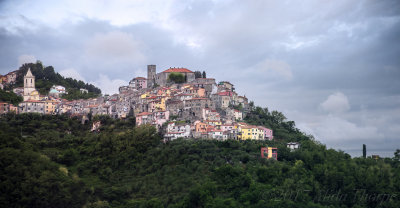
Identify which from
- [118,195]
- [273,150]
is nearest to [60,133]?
[118,195]

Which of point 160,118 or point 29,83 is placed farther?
point 29,83

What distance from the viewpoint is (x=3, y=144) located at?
1900 inches

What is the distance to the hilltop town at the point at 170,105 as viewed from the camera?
5730 centimetres

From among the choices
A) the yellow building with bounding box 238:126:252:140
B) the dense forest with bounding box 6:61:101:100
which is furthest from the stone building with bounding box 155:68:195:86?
the yellow building with bounding box 238:126:252:140

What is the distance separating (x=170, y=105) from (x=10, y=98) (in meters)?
24.8

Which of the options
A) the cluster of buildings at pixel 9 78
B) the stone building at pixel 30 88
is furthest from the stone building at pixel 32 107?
the cluster of buildings at pixel 9 78

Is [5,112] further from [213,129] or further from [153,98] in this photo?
[213,129]

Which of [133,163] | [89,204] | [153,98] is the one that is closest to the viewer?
[89,204]

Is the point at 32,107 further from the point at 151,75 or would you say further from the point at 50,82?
the point at 151,75

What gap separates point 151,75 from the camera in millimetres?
77500

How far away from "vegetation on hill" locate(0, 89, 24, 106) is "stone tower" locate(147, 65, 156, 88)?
64.0 feet

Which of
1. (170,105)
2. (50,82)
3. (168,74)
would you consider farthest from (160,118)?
(50,82)

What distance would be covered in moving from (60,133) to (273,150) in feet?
89.1

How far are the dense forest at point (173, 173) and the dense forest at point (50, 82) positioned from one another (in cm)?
1728
